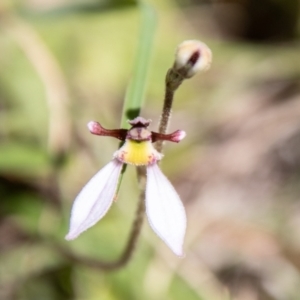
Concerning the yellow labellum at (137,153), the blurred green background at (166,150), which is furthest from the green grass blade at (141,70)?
the blurred green background at (166,150)

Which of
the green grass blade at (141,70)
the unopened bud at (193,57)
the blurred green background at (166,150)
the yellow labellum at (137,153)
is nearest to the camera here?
the unopened bud at (193,57)

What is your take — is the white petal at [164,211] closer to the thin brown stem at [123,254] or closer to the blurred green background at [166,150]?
the thin brown stem at [123,254]

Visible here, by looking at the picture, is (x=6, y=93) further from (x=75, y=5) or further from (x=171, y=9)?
(x=171, y=9)

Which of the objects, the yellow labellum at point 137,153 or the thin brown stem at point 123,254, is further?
the thin brown stem at point 123,254

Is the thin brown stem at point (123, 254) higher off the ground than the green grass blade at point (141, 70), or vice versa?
the green grass blade at point (141, 70)

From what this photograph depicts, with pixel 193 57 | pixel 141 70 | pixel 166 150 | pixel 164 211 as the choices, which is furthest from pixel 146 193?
pixel 166 150

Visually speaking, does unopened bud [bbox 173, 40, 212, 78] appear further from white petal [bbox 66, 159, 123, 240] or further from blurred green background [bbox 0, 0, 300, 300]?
blurred green background [bbox 0, 0, 300, 300]
